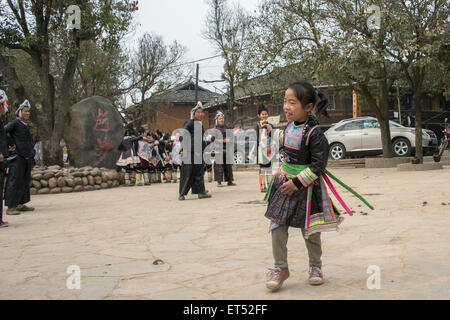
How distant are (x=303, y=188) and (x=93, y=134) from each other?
531 inches

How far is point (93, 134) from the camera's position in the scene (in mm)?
15891

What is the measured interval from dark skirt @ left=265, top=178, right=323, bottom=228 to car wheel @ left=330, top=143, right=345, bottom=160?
51.4 feet

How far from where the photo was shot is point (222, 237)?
505cm

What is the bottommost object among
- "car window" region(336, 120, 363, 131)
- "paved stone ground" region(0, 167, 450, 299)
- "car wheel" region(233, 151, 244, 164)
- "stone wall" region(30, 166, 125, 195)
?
"paved stone ground" region(0, 167, 450, 299)

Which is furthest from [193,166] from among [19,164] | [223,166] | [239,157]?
[239,157]

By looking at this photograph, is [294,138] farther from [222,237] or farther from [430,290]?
[222,237]

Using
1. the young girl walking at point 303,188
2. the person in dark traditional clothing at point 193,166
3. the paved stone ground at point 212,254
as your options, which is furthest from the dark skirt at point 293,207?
the person in dark traditional clothing at point 193,166

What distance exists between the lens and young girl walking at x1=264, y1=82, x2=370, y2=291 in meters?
3.25

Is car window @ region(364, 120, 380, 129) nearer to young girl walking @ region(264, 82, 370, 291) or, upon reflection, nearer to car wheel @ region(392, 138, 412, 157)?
car wheel @ region(392, 138, 412, 157)

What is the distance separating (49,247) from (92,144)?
11337mm

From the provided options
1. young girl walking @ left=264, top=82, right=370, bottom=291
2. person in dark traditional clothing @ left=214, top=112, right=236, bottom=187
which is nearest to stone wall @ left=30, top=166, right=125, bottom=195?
person in dark traditional clothing @ left=214, top=112, right=236, bottom=187

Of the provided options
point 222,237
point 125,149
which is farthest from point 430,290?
point 125,149

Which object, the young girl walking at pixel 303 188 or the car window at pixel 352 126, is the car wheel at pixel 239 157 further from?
the young girl walking at pixel 303 188

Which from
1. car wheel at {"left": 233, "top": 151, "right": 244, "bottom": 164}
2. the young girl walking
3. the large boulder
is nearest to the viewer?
the young girl walking
